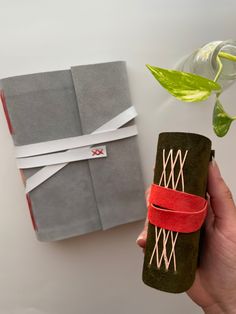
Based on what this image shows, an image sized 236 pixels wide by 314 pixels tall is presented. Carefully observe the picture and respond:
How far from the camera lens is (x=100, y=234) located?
2.25 ft

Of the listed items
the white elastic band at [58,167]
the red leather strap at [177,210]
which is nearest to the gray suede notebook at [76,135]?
the white elastic band at [58,167]

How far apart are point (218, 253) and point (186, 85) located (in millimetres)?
308

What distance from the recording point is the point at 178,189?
1.19ft

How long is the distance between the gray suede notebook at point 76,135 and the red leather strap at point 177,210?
0.23m

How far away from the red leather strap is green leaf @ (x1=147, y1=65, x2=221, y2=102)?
0.39 ft

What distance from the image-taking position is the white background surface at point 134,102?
0.59m

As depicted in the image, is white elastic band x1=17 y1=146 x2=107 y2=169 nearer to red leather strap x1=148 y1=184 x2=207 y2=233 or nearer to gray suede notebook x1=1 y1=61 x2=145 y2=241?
gray suede notebook x1=1 y1=61 x2=145 y2=241

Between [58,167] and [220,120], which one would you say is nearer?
[220,120]

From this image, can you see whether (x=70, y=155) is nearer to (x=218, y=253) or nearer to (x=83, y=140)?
(x=83, y=140)

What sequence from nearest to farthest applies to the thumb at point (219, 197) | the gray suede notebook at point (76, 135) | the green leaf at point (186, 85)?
1. the green leaf at point (186, 85)
2. the thumb at point (219, 197)
3. the gray suede notebook at point (76, 135)

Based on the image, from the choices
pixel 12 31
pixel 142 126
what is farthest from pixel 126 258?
pixel 12 31

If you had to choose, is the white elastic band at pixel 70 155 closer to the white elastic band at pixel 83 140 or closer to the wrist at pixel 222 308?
the white elastic band at pixel 83 140

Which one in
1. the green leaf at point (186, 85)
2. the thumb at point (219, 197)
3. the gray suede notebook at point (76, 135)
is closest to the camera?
the green leaf at point (186, 85)

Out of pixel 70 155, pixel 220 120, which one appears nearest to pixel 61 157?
pixel 70 155
